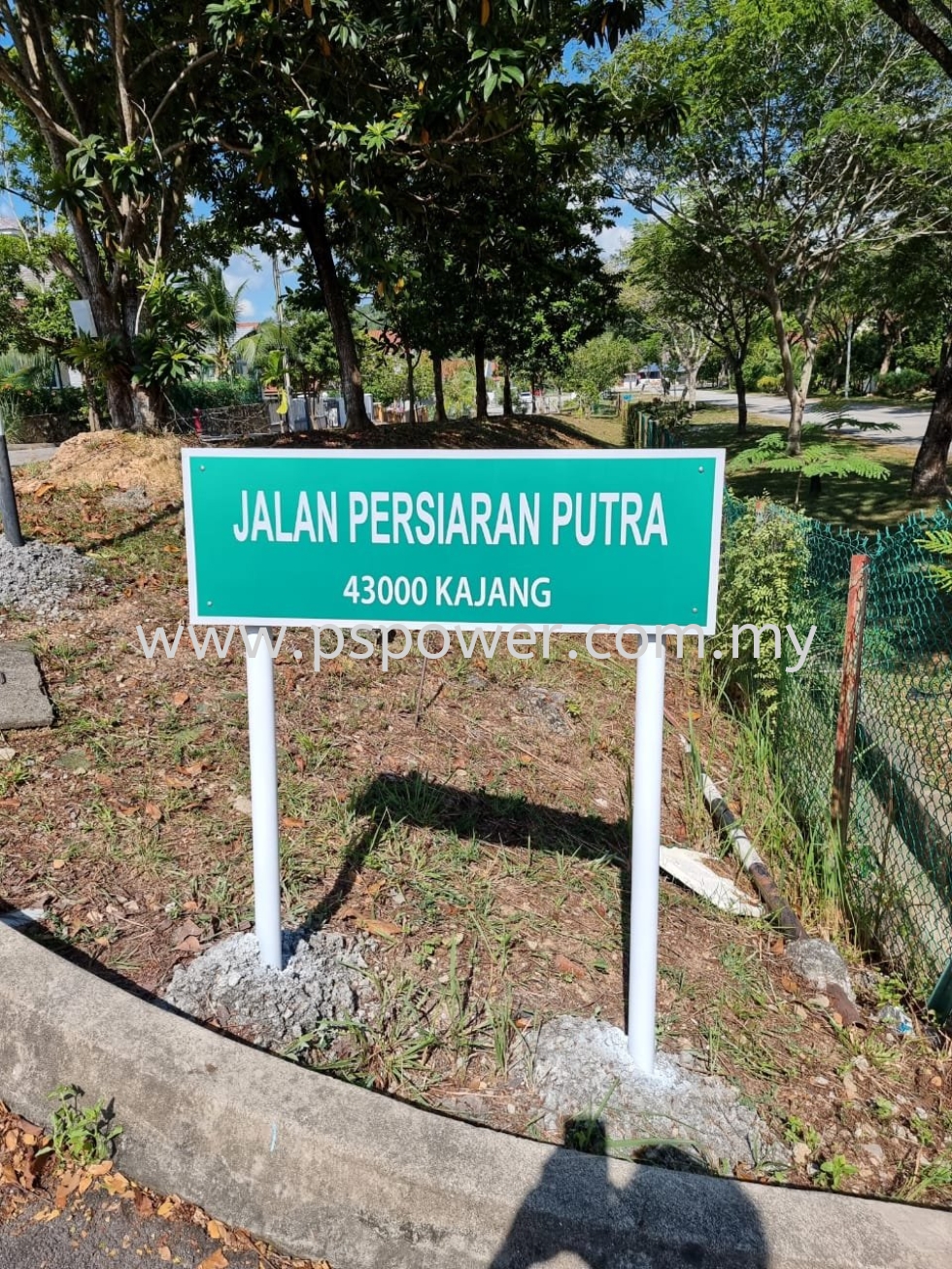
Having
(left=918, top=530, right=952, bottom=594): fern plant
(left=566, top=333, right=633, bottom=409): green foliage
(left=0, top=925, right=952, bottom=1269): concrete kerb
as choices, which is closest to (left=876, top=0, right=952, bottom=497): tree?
(left=918, top=530, right=952, bottom=594): fern plant

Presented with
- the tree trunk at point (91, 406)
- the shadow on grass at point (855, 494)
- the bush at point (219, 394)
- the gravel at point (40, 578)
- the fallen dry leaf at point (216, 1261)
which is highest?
the bush at point (219, 394)

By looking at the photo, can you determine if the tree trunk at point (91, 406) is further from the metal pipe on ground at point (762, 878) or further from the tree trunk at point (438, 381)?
the metal pipe on ground at point (762, 878)

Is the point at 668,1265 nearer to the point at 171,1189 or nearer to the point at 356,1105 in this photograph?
the point at 356,1105

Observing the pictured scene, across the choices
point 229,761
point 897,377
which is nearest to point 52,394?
point 229,761

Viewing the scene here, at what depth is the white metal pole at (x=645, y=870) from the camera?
83.6 inches

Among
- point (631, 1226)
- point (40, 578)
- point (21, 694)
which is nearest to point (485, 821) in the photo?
point (631, 1226)

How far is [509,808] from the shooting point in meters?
3.53

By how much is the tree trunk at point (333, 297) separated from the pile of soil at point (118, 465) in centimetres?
624

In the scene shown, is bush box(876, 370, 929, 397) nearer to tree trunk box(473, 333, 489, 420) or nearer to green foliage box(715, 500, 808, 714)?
tree trunk box(473, 333, 489, 420)

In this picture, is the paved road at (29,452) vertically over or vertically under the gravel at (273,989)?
over

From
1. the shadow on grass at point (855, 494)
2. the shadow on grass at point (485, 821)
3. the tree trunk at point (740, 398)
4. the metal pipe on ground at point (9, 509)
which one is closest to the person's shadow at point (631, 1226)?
the shadow on grass at point (485, 821)

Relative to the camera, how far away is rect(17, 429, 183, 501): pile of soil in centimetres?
664

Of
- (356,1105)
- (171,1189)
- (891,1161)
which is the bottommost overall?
(891,1161)

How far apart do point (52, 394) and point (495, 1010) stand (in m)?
28.6
